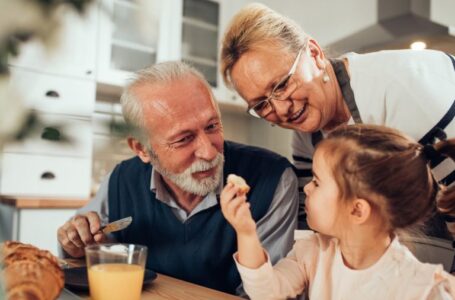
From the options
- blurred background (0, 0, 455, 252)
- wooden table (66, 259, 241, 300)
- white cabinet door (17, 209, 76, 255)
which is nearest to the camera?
blurred background (0, 0, 455, 252)

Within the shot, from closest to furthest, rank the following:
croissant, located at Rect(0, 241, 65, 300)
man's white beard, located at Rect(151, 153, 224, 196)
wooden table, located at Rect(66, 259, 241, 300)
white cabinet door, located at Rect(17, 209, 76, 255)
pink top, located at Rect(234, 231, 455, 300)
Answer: croissant, located at Rect(0, 241, 65, 300) → pink top, located at Rect(234, 231, 455, 300) → wooden table, located at Rect(66, 259, 241, 300) → man's white beard, located at Rect(151, 153, 224, 196) → white cabinet door, located at Rect(17, 209, 76, 255)

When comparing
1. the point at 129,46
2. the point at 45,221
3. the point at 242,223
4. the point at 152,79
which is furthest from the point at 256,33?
the point at 45,221

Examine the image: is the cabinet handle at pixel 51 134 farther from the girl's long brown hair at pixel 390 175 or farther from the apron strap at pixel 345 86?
the apron strap at pixel 345 86

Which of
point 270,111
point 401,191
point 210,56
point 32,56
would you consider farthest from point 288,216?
point 210,56

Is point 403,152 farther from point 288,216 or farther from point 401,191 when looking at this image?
point 288,216

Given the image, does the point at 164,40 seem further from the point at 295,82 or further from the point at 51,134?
the point at 51,134

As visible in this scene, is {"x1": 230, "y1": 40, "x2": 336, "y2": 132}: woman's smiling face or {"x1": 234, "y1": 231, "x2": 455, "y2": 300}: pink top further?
{"x1": 230, "y1": 40, "x2": 336, "y2": 132}: woman's smiling face

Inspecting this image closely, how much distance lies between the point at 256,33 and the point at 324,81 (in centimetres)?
15

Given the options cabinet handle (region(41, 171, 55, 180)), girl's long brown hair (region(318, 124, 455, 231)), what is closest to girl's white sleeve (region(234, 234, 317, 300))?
girl's long brown hair (region(318, 124, 455, 231))

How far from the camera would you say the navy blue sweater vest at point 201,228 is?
962 mm

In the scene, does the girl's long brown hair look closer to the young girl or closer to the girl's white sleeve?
the young girl

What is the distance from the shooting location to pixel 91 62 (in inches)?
39.4

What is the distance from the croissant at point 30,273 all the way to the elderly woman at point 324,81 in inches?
18.5

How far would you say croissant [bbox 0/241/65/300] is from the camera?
0.49 metres
